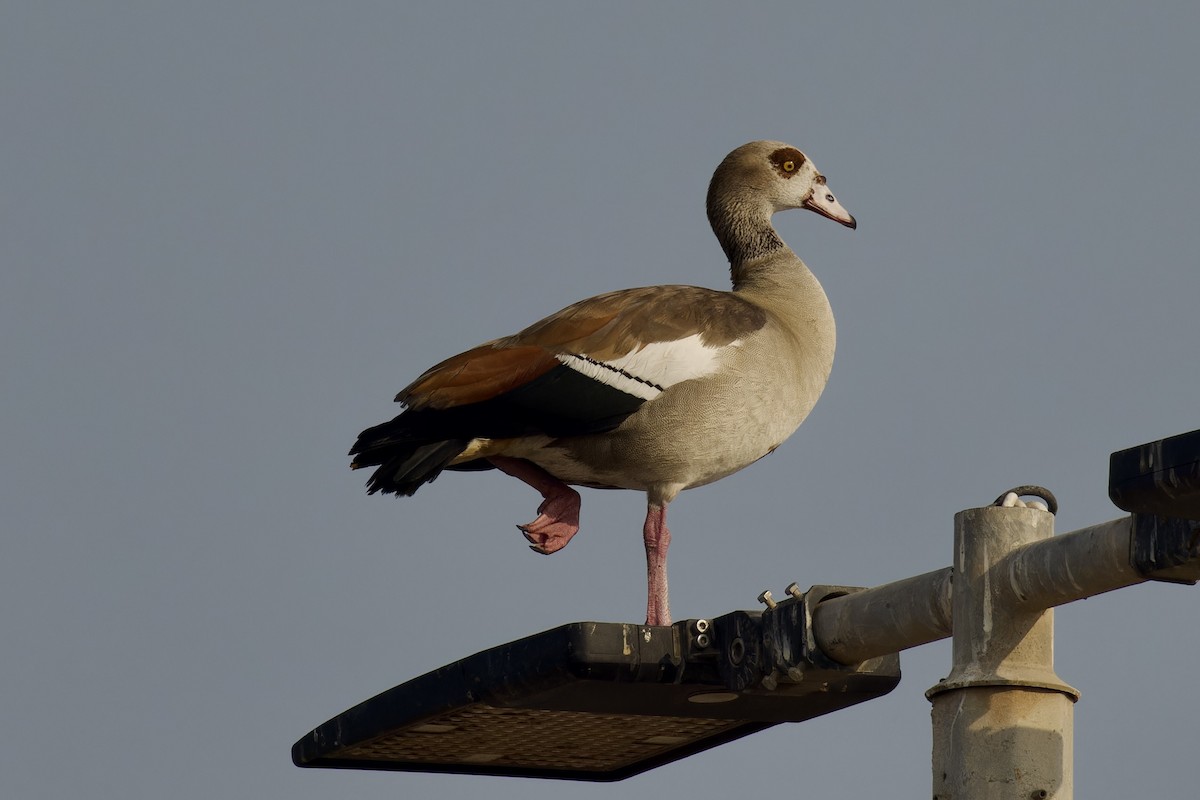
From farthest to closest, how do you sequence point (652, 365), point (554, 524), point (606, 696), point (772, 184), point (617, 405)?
1. point (772, 184)
2. point (554, 524)
3. point (652, 365)
4. point (617, 405)
5. point (606, 696)

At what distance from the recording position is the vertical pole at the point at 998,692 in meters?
4.45

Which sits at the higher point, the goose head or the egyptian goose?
the goose head

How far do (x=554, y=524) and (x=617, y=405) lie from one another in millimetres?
762

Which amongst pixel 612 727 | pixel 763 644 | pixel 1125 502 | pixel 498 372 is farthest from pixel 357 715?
pixel 1125 502

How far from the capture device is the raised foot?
8828 mm

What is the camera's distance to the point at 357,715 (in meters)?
6.51

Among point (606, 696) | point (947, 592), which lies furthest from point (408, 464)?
point (947, 592)

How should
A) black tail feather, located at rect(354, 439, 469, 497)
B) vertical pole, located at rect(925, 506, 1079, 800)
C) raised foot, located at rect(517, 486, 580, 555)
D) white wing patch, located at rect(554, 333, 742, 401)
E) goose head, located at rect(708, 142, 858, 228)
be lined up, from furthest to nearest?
goose head, located at rect(708, 142, 858, 228) < raised foot, located at rect(517, 486, 580, 555) < white wing patch, located at rect(554, 333, 742, 401) < black tail feather, located at rect(354, 439, 469, 497) < vertical pole, located at rect(925, 506, 1079, 800)

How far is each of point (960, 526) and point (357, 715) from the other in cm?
249

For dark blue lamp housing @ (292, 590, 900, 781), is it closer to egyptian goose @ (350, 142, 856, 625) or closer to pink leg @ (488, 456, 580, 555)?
egyptian goose @ (350, 142, 856, 625)

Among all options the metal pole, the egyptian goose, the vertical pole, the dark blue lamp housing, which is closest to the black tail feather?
the egyptian goose

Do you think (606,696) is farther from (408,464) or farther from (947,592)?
(408,464)

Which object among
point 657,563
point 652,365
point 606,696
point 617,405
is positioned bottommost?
point 606,696

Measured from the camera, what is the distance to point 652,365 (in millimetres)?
8625
